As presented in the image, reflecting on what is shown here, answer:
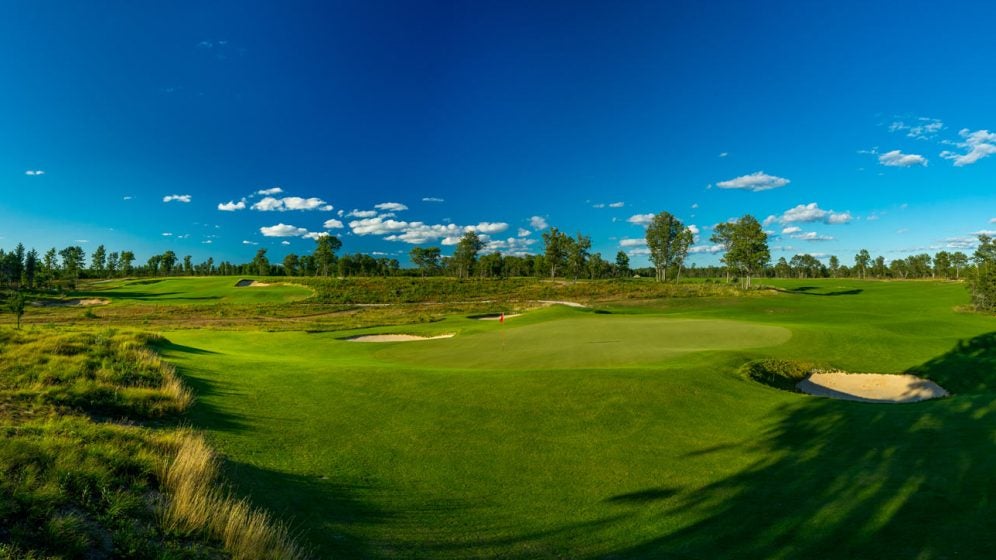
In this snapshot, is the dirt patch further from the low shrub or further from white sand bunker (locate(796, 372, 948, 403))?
white sand bunker (locate(796, 372, 948, 403))

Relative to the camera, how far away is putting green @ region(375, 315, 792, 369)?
17.7 metres

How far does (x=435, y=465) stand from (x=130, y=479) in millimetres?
4153

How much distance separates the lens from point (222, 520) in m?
4.52

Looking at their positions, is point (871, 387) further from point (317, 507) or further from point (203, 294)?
point (203, 294)

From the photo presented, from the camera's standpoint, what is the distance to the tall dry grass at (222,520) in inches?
167

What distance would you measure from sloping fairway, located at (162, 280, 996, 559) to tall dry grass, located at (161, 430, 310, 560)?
1.99 ft

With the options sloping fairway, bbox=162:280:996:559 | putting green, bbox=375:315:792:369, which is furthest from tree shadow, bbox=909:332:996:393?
putting green, bbox=375:315:792:369

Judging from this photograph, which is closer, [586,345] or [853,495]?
[853,495]

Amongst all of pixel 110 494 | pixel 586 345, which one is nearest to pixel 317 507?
pixel 110 494

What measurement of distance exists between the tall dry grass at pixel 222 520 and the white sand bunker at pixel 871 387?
1778cm

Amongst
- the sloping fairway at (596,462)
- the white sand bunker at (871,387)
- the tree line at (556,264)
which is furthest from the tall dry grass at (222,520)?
the tree line at (556,264)

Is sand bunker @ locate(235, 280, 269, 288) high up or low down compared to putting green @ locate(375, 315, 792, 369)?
up

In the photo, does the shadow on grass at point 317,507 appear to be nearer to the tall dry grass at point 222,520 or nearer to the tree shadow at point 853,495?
the tall dry grass at point 222,520

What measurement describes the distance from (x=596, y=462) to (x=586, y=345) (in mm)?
12589
